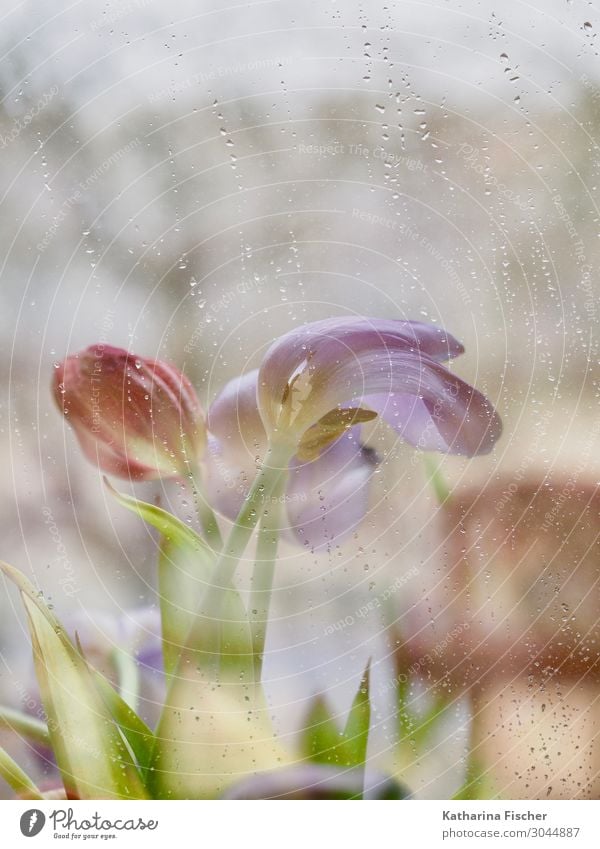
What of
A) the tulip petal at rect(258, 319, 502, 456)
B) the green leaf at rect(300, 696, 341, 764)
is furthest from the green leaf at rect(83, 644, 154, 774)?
the tulip petal at rect(258, 319, 502, 456)

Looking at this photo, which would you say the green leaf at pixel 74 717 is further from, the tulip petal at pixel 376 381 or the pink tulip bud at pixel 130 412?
the tulip petal at pixel 376 381

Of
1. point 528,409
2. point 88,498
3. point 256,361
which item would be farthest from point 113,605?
point 528,409

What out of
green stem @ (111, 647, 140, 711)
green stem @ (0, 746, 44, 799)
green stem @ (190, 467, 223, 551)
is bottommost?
green stem @ (0, 746, 44, 799)

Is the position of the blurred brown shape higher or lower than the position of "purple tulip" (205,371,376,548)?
lower

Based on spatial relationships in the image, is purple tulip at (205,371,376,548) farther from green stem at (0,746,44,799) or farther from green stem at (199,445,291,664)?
green stem at (0,746,44,799)

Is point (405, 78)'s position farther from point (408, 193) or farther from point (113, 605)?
point (113, 605)
